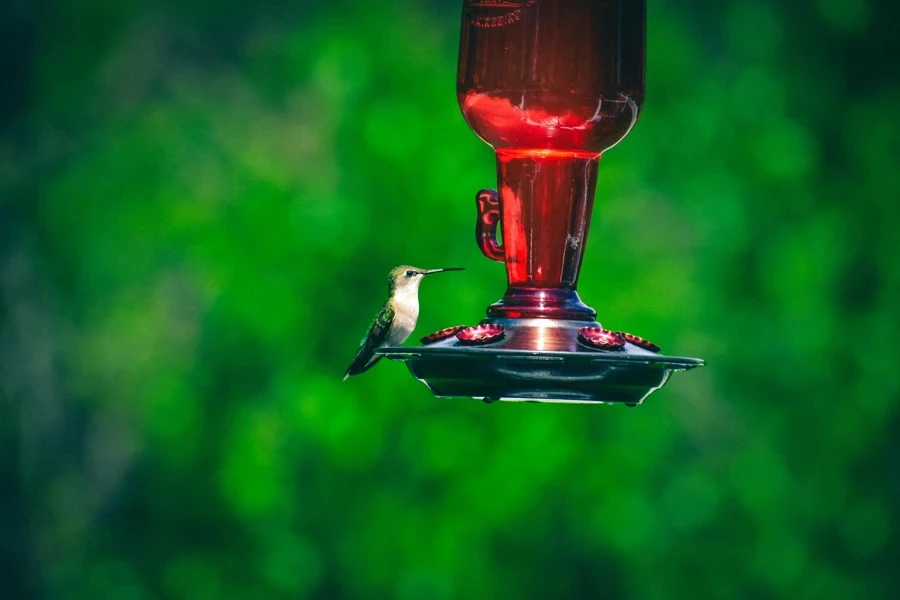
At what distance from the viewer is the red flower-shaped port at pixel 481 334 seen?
9.66 ft

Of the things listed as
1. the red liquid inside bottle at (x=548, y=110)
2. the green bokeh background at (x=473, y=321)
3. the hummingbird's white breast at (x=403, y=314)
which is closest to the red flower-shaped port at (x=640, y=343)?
the red liquid inside bottle at (x=548, y=110)

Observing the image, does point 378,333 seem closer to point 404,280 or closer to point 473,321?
point 404,280

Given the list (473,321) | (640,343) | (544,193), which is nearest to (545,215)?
(544,193)

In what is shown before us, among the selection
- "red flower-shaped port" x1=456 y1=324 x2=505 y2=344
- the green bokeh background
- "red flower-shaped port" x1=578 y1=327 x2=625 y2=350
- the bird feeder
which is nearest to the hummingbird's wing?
the bird feeder

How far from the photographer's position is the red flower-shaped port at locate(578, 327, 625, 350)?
9.39ft

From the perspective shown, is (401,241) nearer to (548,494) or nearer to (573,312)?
(548,494)

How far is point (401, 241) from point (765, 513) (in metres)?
3.45

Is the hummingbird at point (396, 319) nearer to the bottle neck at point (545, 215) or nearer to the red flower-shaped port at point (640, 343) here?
the bottle neck at point (545, 215)

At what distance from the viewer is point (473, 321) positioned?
10453mm

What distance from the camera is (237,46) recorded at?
14.0 meters

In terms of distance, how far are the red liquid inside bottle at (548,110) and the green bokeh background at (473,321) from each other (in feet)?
23.3

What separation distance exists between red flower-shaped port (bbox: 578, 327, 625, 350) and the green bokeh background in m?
7.50

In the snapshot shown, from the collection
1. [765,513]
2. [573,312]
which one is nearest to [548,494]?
[765,513]

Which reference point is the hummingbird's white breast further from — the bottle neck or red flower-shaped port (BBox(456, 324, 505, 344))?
red flower-shaped port (BBox(456, 324, 505, 344))
